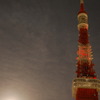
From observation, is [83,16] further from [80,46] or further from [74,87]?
[74,87]

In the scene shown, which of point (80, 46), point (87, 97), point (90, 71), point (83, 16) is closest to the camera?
point (87, 97)

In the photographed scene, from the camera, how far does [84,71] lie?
192 feet

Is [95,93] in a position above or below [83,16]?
below

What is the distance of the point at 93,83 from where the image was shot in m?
54.8

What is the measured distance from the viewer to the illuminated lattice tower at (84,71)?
54531mm

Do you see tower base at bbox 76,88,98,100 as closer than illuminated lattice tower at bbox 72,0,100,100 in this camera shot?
Yes

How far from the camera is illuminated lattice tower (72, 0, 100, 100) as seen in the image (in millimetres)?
54531

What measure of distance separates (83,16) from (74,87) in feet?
81.1

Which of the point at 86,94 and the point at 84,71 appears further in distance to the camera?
the point at 84,71

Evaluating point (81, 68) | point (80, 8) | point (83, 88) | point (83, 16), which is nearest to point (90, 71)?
point (81, 68)

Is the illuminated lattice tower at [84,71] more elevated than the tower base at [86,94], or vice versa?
the illuminated lattice tower at [84,71]

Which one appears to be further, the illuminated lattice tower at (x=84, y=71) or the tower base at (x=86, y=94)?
the illuminated lattice tower at (x=84, y=71)

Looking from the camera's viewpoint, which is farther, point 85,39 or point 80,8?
point 80,8

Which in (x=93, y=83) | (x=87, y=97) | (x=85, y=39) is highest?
(x=85, y=39)
